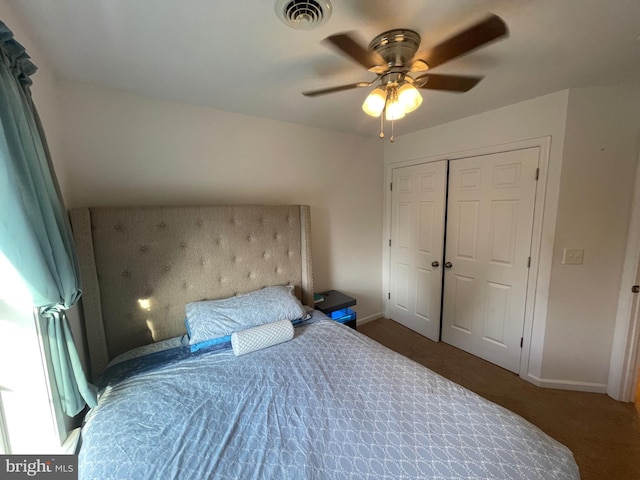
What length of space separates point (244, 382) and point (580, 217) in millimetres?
2526

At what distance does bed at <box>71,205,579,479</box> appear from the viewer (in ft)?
2.87

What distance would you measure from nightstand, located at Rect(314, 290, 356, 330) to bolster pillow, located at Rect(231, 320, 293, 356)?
2.24 ft

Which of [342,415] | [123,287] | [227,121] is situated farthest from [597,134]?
[123,287]

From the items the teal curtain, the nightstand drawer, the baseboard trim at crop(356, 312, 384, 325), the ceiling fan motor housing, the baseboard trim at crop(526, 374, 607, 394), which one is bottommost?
the baseboard trim at crop(526, 374, 607, 394)

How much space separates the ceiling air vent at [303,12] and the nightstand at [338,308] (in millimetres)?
1960

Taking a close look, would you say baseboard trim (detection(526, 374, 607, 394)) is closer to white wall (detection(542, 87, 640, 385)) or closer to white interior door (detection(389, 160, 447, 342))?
white wall (detection(542, 87, 640, 385))

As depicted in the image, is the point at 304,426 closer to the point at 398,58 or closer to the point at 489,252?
the point at 398,58

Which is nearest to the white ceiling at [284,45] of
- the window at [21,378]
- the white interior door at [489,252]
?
the white interior door at [489,252]

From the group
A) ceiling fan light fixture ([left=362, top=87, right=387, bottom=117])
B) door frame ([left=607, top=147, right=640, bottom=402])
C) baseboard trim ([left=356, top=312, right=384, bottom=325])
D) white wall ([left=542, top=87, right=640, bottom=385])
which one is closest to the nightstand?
baseboard trim ([left=356, top=312, right=384, bottom=325])

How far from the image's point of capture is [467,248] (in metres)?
2.47

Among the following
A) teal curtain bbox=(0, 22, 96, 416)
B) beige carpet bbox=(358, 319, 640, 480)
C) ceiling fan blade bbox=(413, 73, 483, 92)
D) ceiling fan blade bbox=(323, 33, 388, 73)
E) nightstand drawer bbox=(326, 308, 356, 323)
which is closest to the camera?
teal curtain bbox=(0, 22, 96, 416)

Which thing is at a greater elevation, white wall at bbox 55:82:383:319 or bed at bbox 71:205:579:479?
white wall at bbox 55:82:383:319

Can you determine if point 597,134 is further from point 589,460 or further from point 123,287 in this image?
point 123,287

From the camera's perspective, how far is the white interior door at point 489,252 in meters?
2.11
